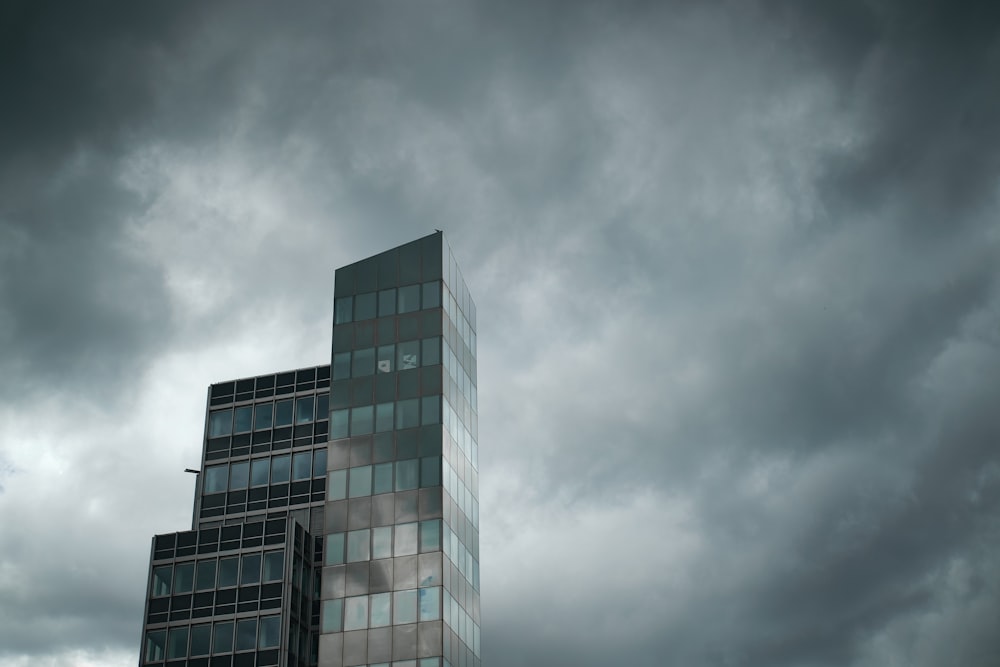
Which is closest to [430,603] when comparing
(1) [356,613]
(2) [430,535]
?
(2) [430,535]

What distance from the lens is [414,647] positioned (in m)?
83.2

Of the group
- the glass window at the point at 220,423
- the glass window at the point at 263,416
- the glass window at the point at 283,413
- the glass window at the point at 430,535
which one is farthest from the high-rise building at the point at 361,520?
the glass window at the point at 220,423

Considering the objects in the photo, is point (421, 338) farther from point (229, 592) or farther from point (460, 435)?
point (229, 592)

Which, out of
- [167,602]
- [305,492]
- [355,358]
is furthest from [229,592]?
[355,358]

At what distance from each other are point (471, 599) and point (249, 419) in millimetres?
27865

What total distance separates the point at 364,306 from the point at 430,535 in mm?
20912

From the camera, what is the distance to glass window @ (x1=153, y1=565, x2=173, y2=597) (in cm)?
9156

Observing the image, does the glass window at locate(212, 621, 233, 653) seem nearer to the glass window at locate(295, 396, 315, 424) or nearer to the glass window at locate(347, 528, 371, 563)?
the glass window at locate(347, 528, 371, 563)

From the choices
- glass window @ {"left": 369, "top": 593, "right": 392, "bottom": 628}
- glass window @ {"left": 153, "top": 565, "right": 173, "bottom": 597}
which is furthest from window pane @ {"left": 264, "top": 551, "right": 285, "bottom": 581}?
glass window @ {"left": 369, "top": 593, "right": 392, "bottom": 628}

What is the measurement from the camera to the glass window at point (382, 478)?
295 feet

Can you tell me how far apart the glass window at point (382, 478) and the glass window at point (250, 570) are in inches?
405

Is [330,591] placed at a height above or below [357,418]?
below

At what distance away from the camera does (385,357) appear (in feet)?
313

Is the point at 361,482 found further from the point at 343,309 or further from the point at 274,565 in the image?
the point at 343,309
